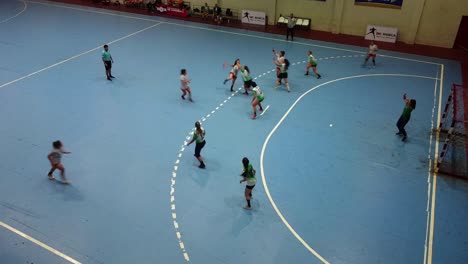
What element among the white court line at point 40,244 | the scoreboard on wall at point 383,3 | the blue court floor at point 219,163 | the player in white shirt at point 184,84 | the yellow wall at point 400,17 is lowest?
the white court line at point 40,244

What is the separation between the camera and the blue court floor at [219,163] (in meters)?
9.34

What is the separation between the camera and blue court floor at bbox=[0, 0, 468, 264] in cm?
934

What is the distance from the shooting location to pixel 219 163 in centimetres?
1227

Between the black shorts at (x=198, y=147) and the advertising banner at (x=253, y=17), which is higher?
the advertising banner at (x=253, y=17)

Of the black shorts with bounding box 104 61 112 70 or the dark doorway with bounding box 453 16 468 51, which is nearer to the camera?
the black shorts with bounding box 104 61 112 70

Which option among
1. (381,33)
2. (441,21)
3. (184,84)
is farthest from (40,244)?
(441,21)

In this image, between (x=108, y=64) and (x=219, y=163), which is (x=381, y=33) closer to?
(x=219, y=163)

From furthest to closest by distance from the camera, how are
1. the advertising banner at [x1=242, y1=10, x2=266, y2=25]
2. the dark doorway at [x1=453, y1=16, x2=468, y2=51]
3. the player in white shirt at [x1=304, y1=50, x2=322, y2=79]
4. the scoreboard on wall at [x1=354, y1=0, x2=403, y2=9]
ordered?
the advertising banner at [x1=242, y1=10, x2=266, y2=25] < the scoreboard on wall at [x1=354, y1=0, x2=403, y2=9] < the dark doorway at [x1=453, y1=16, x2=468, y2=51] < the player in white shirt at [x1=304, y1=50, x2=322, y2=79]

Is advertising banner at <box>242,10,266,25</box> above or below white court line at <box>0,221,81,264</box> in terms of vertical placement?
above

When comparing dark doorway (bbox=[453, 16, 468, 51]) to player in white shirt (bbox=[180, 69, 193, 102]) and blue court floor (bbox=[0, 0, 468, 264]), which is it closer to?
blue court floor (bbox=[0, 0, 468, 264])

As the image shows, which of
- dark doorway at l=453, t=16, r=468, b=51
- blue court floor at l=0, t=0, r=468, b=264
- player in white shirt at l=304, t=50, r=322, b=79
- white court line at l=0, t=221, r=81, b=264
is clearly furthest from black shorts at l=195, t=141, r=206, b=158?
dark doorway at l=453, t=16, r=468, b=51

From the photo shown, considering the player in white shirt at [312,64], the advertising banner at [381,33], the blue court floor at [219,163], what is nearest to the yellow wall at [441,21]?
the advertising banner at [381,33]

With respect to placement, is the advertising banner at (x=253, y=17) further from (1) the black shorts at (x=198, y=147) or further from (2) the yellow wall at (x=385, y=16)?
(1) the black shorts at (x=198, y=147)

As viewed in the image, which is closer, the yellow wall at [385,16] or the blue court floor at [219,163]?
the blue court floor at [219,163]
